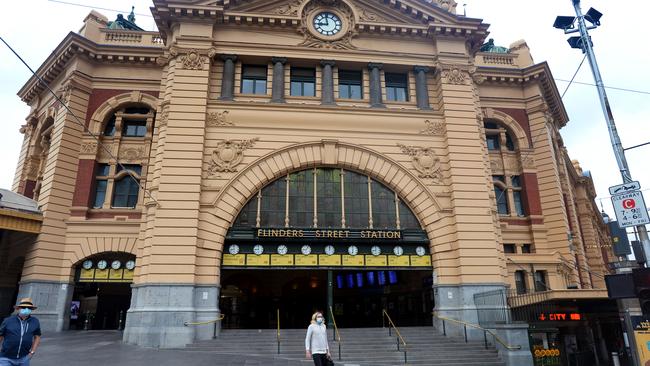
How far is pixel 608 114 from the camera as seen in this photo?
1317 centimetres

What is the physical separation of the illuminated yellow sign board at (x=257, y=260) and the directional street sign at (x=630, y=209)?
16899 mm

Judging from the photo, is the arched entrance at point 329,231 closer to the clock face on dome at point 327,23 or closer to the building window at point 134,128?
the clock face on dome at point 327,23

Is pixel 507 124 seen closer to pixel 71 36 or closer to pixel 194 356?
pixel 194 356

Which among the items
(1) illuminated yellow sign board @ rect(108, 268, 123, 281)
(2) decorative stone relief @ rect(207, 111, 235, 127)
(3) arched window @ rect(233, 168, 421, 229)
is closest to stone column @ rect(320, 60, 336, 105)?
(3) arched window @ rect(233, 168, 421, 229)

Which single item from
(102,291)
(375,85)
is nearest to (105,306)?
(102,291)

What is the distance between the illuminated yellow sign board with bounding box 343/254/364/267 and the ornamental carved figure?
46.2 ft

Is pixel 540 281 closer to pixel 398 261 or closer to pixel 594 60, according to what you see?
pixel 398 261

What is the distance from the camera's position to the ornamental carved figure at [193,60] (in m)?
25.6

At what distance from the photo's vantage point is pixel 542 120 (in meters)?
33.7

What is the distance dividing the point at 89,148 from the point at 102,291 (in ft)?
34.2

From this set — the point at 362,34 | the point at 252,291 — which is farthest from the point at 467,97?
the point at 252,291

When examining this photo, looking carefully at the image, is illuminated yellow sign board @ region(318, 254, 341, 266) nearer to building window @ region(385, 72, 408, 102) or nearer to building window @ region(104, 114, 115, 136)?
building window @ region(385, 72, 408, 102)

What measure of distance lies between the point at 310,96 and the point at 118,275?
56.5 ft

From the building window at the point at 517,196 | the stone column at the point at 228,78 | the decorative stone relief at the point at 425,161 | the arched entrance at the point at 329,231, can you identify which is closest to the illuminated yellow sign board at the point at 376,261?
the arched entrance at the point at 329,231
